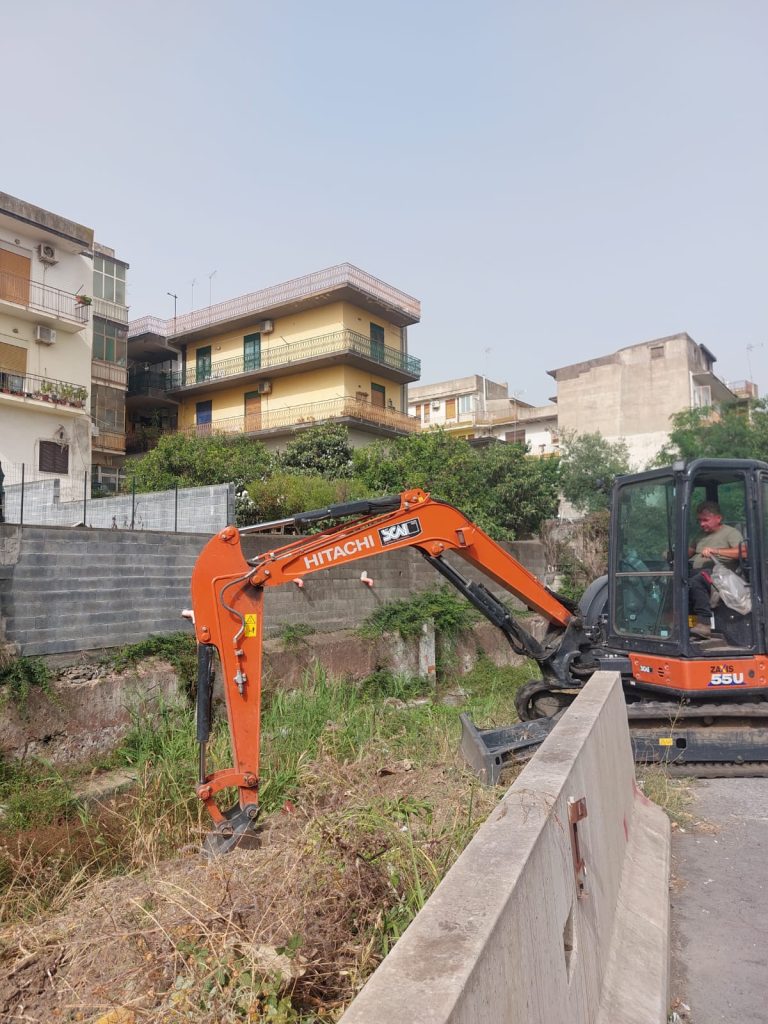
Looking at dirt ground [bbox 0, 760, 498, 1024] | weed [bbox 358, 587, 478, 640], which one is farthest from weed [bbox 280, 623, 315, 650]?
dirt ground [bbox 0, 760, 498, 1024]

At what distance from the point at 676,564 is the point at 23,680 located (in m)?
6.22

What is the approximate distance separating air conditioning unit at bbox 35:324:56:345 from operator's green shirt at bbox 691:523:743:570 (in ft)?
84.4

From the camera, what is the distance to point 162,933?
3092mm

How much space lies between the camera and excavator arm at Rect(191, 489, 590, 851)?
5.38 m

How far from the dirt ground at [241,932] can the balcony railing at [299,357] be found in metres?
29.2

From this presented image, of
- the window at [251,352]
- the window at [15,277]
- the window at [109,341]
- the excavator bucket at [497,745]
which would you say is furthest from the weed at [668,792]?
the window at [251,352]

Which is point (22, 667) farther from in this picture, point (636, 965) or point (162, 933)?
point (636, 965)

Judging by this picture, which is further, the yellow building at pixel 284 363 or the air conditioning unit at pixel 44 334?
the yellow building at pixel 284 363

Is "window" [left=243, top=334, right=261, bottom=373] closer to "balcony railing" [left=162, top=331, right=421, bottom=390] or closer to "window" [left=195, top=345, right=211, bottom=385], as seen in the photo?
"balcony railing" [left=162, top=331, right=421, bottom=390]

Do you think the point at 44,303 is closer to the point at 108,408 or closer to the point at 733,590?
the point at 108,408

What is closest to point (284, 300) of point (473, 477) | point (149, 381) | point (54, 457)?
point (149, 381)

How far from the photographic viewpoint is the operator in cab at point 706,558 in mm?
7484

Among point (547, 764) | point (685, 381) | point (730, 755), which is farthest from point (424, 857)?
point (685, 381)

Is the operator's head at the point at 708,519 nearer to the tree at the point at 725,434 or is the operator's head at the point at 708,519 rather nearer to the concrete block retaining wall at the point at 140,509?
the concrete block retaining wall at the point at 140,509
